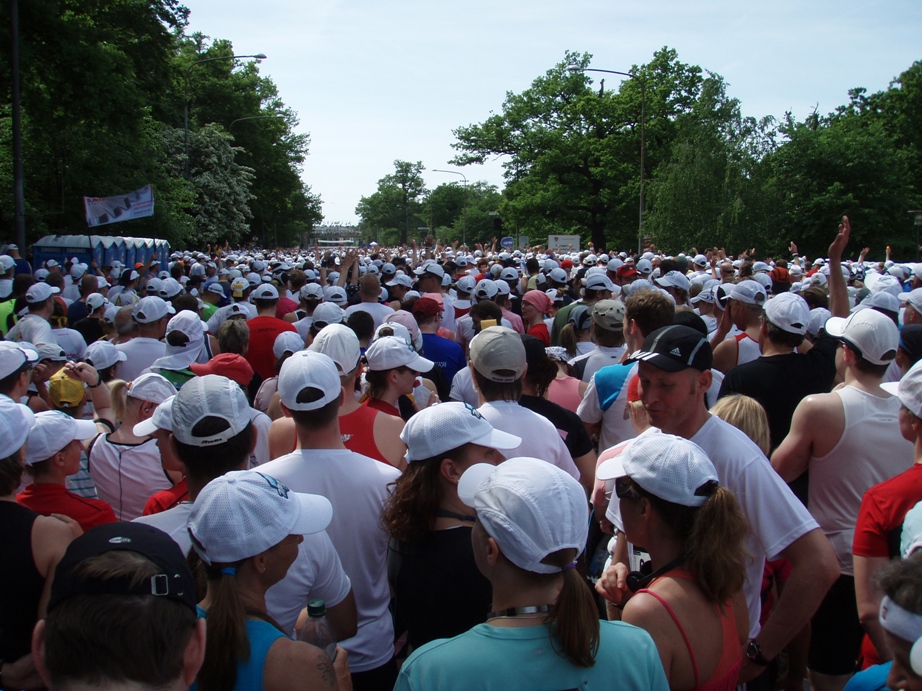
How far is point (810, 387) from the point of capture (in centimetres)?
484

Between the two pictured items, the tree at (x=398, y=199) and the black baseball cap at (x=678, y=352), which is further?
the tree at (x=398, y=199)

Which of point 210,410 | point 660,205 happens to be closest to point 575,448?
point 210,410

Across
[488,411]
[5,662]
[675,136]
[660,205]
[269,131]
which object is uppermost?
→ [269,131]

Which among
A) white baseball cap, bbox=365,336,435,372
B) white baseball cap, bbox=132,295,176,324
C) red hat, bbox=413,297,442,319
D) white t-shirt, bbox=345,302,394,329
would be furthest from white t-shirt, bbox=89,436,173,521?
white t-shirt, bbox=345,302,394,329

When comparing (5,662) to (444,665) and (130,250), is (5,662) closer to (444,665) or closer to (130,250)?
(444,665)

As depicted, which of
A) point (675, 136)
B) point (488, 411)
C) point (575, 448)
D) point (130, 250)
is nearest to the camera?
point (488, 411)

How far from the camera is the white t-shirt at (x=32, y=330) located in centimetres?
721

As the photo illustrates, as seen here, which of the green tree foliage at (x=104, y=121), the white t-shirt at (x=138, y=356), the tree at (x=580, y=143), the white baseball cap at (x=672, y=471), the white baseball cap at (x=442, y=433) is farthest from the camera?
the tree at (x=580, y=143)

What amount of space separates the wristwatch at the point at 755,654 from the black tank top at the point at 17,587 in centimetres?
254

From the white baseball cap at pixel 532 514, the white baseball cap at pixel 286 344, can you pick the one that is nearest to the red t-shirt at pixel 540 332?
the white baseball cap at pixel 286 344

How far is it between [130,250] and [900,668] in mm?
27037

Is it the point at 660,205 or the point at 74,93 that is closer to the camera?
the point at 74,93

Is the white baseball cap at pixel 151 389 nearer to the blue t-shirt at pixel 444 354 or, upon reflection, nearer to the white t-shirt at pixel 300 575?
the white t-shirt at pixel 300 575

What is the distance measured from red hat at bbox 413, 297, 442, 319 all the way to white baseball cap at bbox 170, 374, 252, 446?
4282mm
